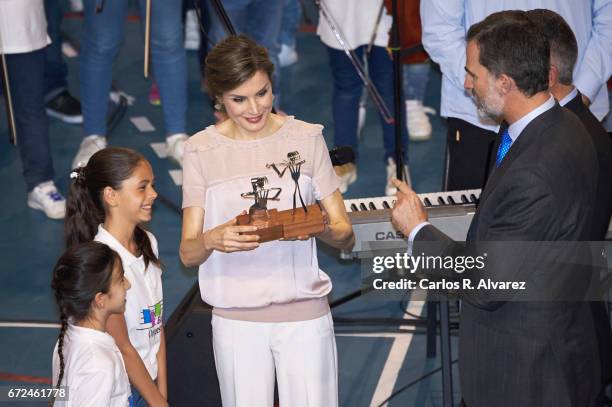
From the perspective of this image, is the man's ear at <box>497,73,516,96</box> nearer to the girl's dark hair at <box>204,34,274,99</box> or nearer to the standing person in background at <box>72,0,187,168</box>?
the girl's dark hair at <box>204,34,274,99</box>

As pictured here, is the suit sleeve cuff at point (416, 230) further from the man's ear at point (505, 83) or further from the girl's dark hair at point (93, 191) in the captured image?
the girl's dark hair at point (93, 191)

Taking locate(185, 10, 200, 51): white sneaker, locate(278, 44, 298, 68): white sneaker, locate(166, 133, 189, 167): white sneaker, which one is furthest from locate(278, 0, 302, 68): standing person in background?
locate(166, 133, 189, 167): white sneaker

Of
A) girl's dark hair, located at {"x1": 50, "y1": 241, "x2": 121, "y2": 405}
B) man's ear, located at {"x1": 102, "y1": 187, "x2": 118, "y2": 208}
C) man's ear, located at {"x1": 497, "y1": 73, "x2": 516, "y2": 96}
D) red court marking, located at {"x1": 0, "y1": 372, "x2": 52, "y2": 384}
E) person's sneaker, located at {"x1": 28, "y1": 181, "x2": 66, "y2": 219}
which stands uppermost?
man's ear, located at {"x1": 497, "y1": 73, "x2": 516, "y2": 96}

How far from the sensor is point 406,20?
629 cm

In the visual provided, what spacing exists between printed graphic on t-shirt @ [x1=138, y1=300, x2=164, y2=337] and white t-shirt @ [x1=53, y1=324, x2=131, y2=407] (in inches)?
13.0

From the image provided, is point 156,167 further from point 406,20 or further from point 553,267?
point 553,267

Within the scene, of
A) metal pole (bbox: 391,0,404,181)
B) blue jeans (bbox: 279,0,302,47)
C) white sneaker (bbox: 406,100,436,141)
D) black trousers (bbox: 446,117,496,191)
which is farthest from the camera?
blue jeans (bbox: 279,0,302,47)

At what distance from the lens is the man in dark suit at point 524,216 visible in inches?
133

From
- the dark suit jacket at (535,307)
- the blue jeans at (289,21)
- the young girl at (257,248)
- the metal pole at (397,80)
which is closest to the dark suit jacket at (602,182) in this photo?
the dark suit jacket at (535,307)

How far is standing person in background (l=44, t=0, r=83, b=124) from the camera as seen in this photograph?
29.1 feet

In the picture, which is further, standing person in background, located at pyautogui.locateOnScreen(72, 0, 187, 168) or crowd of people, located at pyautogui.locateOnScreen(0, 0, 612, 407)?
standing person in background, located at pyautogui.locateOnScreen(72, 0, 187, 168)

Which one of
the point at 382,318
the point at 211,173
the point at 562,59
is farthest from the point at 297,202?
the point at 382,318

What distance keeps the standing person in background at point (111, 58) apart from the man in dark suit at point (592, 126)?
4020 millimetres

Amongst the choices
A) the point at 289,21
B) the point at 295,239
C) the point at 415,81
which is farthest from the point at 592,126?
the point at 289,21
